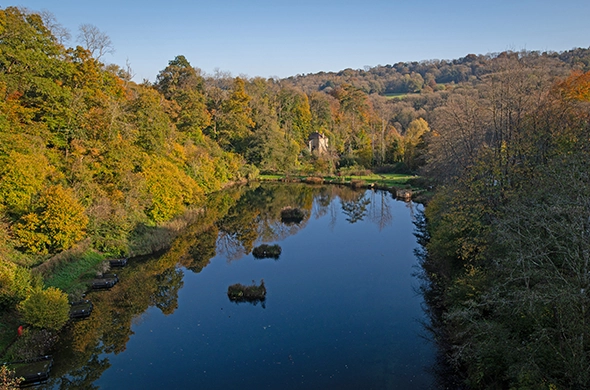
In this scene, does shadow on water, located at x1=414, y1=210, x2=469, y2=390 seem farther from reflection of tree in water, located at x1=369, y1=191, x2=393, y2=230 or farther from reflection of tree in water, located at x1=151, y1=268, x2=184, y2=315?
reflection of tree in water, located at x1=151, y1=268, x2=184, y2=315

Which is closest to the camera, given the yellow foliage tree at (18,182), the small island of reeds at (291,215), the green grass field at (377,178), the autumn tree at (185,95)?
the yellow foliage tree at (18,182)

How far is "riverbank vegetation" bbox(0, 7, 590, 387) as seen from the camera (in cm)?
991

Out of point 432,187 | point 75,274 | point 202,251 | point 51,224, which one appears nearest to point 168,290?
point 75,274

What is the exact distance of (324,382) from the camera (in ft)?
43.4

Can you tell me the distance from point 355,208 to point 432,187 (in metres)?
10.5

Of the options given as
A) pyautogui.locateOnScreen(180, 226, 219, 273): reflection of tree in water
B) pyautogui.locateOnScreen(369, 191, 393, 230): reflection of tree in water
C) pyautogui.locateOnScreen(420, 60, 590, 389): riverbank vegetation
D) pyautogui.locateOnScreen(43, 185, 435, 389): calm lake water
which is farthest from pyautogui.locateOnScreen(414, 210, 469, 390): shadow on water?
pyautogui.locateOnScreen(180, 226, 219, 273): reflection of tree in water

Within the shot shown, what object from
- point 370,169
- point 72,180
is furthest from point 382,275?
point 370,169

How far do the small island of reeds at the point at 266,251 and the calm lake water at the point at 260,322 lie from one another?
0.65 meters

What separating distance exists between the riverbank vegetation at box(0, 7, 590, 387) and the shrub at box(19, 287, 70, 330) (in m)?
0.17

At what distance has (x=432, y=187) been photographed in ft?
147

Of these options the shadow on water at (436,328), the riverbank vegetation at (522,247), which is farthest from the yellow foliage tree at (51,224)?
the riverbank vegetation at (522,247)

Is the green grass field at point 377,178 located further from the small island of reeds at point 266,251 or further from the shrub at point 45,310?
the shrub at point 45,310

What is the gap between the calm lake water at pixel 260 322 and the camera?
1372 cm

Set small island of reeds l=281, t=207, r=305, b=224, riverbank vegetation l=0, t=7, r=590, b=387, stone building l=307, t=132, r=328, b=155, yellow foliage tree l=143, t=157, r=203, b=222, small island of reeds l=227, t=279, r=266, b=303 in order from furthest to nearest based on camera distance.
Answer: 1. stone building l=307, t=132, r=328, b=155
2. small island of reeds l=281, t=207, r=305, b=224
3. yellow foliage tree l=143, t=157, r=203, b=222
4. small island of reeds l=227, t=279, r=266, b=303
5. riverbank vegetation l=0, t=7, r=590, b=387
